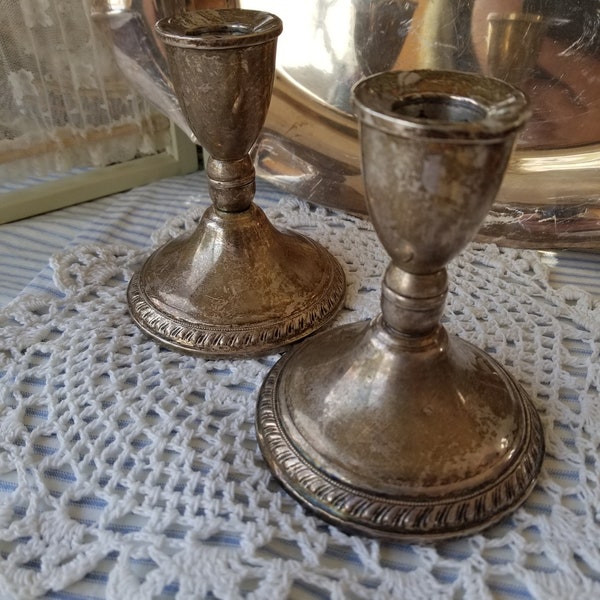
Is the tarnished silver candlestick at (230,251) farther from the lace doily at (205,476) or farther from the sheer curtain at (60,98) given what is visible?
the sheer curtain at (60,98)

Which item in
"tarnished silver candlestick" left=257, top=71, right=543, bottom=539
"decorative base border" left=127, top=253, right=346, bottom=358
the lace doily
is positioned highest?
"tarnished silver candlestick" left=257, top=71, right=543, bottom=539

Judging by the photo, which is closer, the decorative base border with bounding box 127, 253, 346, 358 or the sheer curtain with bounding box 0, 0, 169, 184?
the decorative base border with bounding box 127, 253, 346, 358

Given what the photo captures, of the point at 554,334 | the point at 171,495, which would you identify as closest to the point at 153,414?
the point at 171,495

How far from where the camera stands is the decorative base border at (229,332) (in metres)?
0.44

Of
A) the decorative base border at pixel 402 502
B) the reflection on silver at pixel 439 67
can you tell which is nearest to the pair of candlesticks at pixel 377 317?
the decorative base border at pixel 402 502

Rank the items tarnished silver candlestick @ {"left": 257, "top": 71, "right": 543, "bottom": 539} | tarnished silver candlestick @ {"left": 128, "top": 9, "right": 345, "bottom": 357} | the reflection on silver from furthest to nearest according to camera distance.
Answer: the reflection on silver
tarnished silver candlestick @ {"left": 128, "top": 9, "right": 345, "bottom": 357}
tarnished silver candlestick @ {"left": 257, "top": 71, "right": 543, "bottom": 539}

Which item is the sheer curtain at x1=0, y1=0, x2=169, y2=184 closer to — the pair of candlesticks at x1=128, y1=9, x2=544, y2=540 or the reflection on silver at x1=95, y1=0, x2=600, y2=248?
the reflection on silver at x1=95, y1=0, x2=600, y2=248

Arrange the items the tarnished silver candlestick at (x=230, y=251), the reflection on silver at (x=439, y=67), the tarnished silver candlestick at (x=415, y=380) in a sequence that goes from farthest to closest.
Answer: the reflection on silver at (x=439, y=67)
the tarnished silver candlestick at (x=230, y=251)
the tarnished silver candlestick at (x=415, y=380)

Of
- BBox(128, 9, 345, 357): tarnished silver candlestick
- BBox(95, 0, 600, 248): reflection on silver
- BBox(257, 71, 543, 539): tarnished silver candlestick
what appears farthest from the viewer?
BBox(95, 0, 600, 248): reflection on silver

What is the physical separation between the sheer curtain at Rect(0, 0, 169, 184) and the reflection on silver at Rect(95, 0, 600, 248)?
0.15ft

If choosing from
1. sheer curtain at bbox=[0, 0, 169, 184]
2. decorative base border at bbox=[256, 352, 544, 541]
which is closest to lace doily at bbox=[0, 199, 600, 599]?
decorative base border at bbox=[256, 352, 544, 541]

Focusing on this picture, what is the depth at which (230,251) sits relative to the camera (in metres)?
0.47

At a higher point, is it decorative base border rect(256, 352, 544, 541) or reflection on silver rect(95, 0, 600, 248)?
reflection on silver rect(95, 0, 600, 248)

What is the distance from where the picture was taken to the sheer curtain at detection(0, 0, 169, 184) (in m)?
0.57
